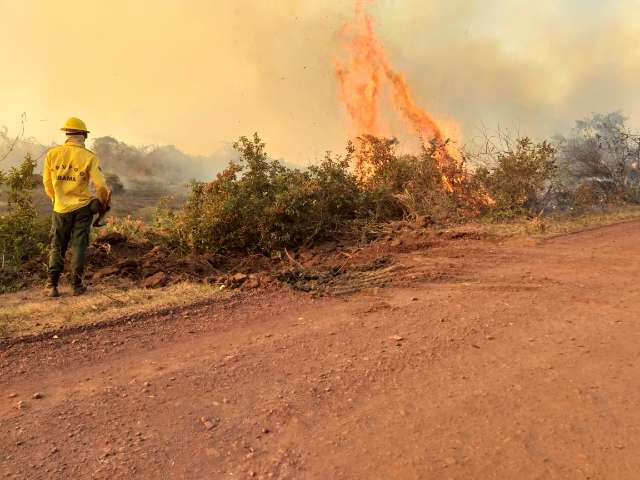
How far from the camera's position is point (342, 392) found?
3213 mm

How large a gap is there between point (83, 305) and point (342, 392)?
127 inches

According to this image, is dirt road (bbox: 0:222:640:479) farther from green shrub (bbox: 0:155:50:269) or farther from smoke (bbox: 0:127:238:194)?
smoke (bbox: 0:127:238:194)

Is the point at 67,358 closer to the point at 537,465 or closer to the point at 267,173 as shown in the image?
the point at 537,465

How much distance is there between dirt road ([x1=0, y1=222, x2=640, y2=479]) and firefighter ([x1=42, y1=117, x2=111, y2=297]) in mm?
1788

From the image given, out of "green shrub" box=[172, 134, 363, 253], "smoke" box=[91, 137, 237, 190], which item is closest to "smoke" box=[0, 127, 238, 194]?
"smoke" box=[91, 137, 237, 190]

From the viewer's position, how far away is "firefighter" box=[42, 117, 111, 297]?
5.89 meters

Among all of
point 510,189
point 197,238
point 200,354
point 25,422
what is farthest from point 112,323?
point 510,189

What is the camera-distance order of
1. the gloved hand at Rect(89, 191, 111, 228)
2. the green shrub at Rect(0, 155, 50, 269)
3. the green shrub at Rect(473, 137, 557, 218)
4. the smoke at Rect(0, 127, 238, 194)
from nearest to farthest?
the gloved hand at Rect(89, 191, 111, 228), the green shrub at Rect(0, 155, 50, 269), the green shrub at Rect(473, 137, 557, 218), the smoke at Rect(0, 127, 238, 194)

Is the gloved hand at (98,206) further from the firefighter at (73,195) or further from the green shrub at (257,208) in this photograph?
the green shrub at (257,208)

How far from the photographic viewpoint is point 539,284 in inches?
226

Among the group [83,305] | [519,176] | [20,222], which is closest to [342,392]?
[83,305]

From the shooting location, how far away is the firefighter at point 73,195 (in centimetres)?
589

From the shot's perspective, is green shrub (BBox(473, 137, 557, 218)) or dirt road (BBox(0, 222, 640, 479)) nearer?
dirt road (BBox(0, 222, 640, 479))

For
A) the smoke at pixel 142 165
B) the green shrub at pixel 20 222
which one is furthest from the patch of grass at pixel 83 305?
the smoke at pixel 142 165
